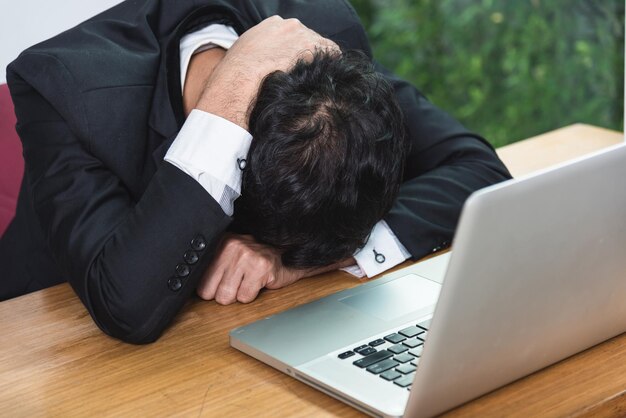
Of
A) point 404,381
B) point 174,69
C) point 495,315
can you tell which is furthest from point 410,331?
point 174,69

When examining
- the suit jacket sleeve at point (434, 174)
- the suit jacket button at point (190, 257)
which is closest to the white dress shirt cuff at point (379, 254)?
the suit jacket sleeve at point (434, 174)

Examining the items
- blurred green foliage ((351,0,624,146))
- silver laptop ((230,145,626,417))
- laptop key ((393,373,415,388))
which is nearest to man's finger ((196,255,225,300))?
silver laptop ((230,145,626,417))

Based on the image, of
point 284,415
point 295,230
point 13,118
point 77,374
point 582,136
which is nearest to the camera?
point 284,415

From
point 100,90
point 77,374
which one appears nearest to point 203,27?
point 100,90

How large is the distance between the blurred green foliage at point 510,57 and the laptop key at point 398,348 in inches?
92.4

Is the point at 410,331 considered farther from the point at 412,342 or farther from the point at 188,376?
the point at 188,376

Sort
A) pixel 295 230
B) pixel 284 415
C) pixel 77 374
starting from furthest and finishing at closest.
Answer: pixel 295 230 < pixel 77 374 < pixel 284 415

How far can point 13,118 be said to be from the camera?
1.83 metres

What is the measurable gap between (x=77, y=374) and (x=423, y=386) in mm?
459

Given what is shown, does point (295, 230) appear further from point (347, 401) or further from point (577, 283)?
point (577, 283)

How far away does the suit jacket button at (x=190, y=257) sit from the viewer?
129 cm

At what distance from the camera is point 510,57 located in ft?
11.1

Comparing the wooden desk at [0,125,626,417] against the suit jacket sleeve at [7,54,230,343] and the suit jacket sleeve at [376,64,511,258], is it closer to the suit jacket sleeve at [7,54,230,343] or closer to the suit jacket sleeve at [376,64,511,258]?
the suit jacket sleeve at [7,54,230,343]

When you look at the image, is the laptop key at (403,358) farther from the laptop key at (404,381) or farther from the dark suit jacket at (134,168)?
the dark suit jacket at (134,168)
